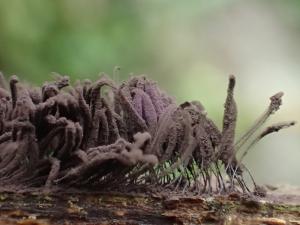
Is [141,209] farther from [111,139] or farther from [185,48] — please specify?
[185,48]

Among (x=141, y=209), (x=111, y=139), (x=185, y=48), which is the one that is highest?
(x=185, y=48)

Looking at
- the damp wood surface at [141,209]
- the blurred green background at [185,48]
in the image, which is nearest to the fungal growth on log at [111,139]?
the damp wood surface at [141,209]

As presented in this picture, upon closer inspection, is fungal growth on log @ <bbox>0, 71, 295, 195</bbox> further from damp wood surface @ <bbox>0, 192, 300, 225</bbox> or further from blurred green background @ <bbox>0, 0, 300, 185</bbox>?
blurred green background @ <bbox>0, 0, 300, 185</bbox>

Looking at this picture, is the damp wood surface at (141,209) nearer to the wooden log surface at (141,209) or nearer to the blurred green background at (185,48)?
the wooden log surface at (141,209)

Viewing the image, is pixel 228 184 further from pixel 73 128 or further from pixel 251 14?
pixel 251 14

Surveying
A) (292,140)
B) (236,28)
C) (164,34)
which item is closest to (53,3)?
(164,34)

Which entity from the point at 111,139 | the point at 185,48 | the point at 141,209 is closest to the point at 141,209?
the point at 141,209

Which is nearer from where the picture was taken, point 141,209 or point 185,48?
point 141,209

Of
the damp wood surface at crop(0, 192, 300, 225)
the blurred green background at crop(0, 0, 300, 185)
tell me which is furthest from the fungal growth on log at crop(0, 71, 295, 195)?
the blurred green background at crop(0, 0, 300, 185)
